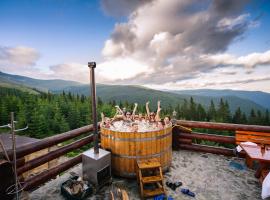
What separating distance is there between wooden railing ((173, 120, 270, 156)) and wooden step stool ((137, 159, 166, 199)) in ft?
8.58

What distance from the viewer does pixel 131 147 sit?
457 cm

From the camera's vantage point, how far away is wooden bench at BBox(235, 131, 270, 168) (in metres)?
5.38

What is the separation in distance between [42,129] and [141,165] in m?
58.0

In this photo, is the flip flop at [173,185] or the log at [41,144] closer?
the log at [41,144]

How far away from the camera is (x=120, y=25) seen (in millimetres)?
11945

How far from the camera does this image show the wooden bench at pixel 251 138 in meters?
5.38

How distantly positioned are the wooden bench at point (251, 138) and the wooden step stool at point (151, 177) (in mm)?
3137

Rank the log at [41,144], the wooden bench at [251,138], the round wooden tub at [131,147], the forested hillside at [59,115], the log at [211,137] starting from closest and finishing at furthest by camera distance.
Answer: the log at [41,144]
the round wooden tub at [131,147]
the wooden bench at [251,138]
the log at [211,137]
the forested hillside at [59,115]

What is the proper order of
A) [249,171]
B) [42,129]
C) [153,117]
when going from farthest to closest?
[42,129], [153,117], [249,171]

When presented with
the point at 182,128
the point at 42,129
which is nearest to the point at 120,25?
the point at 182,128

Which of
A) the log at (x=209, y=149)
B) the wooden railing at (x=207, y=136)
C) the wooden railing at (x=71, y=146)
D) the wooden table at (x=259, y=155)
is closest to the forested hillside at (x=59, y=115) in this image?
the wooden railing at (x=71, y=146)

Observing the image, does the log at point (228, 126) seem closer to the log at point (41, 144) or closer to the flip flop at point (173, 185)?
the flip flop at point (173, 185)

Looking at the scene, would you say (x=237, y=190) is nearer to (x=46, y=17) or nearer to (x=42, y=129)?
(x=46, y=17)

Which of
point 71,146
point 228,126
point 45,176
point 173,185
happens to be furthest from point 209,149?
point 45,176
